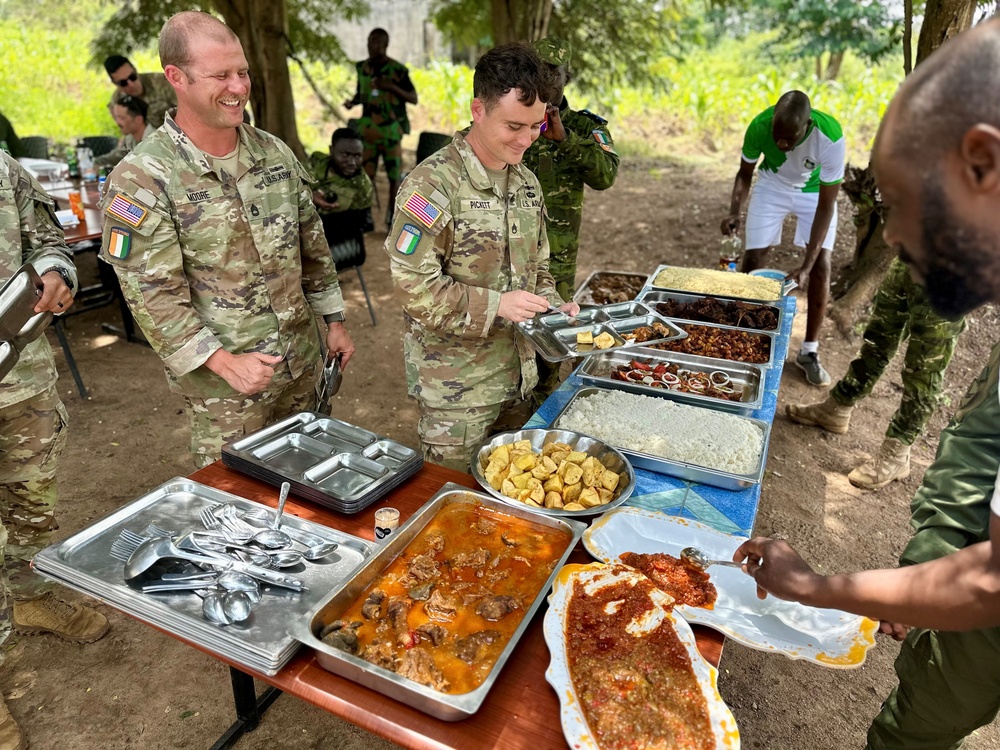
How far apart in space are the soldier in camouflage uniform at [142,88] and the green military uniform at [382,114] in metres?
2.26

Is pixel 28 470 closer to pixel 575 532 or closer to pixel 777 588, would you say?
pixel 575 532

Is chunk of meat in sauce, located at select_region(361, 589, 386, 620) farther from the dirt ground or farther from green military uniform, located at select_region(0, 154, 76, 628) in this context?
green military uniform, located at select_region(0, 154, 76, 628)

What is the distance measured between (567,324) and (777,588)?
5.40 ft

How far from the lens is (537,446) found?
2250mm

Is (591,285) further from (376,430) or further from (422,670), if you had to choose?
(422,670)

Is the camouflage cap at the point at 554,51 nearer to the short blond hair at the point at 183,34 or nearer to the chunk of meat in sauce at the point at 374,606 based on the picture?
the short blond hair at the point at 183,34

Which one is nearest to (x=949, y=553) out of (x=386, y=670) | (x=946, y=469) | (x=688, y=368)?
(x=946, y=469)

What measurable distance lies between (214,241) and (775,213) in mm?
4325

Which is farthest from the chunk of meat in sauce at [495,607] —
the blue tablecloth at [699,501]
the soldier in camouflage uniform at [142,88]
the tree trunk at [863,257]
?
the soldier in camouflage uniform at [142,88]

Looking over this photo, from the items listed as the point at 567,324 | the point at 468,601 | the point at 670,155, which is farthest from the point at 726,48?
the point at 468,601

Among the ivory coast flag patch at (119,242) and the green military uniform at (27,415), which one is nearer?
the ivory coast flag patch at (119,242)

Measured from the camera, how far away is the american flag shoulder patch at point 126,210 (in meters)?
2.08

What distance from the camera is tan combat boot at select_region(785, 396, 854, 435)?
4.41m

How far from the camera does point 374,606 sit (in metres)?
1.50
